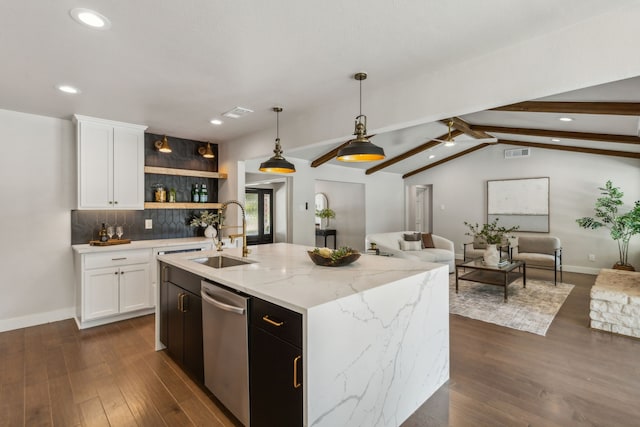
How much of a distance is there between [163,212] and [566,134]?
6.40 metres

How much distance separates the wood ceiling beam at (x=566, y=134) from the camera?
4.72 metres

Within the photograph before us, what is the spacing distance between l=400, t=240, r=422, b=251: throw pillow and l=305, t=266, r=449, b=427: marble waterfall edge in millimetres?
4158

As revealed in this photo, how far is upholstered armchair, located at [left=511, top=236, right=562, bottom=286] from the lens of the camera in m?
5.67

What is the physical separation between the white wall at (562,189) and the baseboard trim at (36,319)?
7.92 metres

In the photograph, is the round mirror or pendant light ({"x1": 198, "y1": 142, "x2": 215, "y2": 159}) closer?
pendant light ({"x1": 198, "y1": 142, "x2": 215, "y2": 159})

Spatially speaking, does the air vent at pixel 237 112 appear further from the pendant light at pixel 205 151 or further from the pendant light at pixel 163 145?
the pendant light at pixel 205 151

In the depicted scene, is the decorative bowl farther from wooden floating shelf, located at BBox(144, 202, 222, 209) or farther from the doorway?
the doorway

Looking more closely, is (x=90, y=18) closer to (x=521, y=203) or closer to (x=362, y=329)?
(x=362, y=329)

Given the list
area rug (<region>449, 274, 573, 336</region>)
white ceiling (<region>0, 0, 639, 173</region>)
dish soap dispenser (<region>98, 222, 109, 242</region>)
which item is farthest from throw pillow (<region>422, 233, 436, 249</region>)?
dish soap dispenser (<region>98, 222, 109, 242</region>)

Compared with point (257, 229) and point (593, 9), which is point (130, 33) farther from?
point (257, 229)

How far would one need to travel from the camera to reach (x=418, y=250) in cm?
642

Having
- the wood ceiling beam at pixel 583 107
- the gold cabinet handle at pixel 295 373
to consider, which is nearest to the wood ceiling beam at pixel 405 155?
the wood ceiling beam at pixel 583 107

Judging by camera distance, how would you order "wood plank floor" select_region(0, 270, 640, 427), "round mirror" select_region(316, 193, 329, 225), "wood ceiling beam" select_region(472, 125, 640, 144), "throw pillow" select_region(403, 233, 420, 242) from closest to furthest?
"wood plank floor" select_region(0, 270, 640, 427)
"wood ceiling beam" select_region(472, 125, 640, 144)
"throw pillow" select_region(403, 233, 420, 242)
"round mirror" select_region(316, 193, 329, 225)

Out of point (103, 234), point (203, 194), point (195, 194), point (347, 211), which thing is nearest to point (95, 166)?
point (103, 234)
